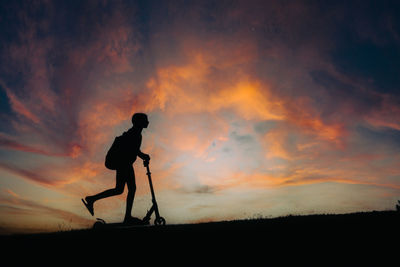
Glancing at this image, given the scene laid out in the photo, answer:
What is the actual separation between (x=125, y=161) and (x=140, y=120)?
123 centimetres

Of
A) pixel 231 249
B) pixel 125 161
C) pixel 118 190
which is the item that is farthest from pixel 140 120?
pixel 231 249

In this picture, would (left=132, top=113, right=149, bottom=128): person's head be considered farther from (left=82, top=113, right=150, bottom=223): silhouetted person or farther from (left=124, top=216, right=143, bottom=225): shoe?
(left=124, top=216, right=143, bottom=225): shoe

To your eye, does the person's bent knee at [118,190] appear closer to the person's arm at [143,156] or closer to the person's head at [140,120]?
the person's arm at [143,156]

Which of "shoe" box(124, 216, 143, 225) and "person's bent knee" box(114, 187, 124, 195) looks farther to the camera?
"person's bent knee" box(114, 187, 124, 195)

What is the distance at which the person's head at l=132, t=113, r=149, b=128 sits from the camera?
7.34 meters

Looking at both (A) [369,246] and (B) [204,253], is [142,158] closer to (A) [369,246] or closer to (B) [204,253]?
(B) [204,253]

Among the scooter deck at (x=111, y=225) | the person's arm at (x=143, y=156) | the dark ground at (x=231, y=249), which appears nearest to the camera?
the dark ground at (x=231, y=249)

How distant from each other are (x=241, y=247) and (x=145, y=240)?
169 cm

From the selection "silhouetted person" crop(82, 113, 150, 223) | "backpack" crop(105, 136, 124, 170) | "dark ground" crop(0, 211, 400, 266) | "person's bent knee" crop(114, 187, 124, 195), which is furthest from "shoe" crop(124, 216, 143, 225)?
"dark ground" crop(0, 211, 400, 266)

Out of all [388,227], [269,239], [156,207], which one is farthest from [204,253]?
[156,207]

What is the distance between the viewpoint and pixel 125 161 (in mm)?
7160

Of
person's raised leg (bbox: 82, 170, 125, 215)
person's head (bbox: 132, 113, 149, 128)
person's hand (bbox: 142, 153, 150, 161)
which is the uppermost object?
person's head (bbox: 132, 113, 149, 128)

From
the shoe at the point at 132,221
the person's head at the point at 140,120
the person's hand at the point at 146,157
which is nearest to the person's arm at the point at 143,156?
the person's hand at the point at 146,157

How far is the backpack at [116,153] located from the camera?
23.1 ft
